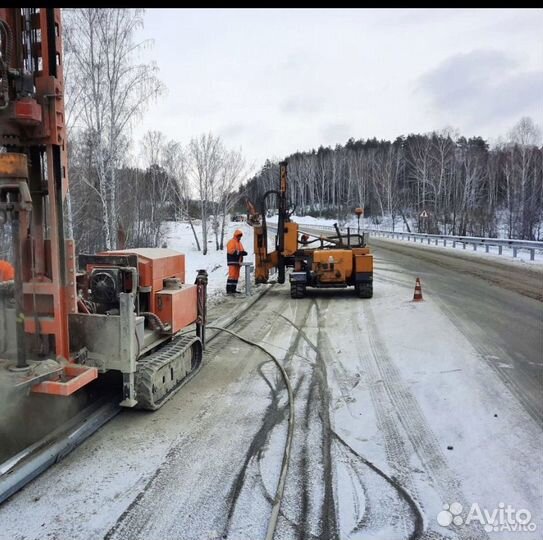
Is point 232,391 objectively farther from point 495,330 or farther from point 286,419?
point 495,330

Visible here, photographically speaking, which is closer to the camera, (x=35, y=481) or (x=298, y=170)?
(x=35, y=481)

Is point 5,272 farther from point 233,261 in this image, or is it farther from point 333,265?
point 333,265

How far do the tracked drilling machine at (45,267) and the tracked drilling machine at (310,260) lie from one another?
7.07 metres

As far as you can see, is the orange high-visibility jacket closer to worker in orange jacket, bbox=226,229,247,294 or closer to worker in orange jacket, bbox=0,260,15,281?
worker in orange jacket, bbox=226,229,247,294

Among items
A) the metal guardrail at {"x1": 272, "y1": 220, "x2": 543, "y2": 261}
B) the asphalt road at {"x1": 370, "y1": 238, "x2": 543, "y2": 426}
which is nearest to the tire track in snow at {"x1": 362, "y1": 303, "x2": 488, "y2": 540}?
the asphalt road at {"x1": 370, "y1": 238, "x2": 543, "y2": 426}

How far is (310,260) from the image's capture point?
1178 cm

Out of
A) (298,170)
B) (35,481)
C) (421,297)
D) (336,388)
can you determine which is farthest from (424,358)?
(298,170)

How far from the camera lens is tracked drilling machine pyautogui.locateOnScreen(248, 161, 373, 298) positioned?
11.3m

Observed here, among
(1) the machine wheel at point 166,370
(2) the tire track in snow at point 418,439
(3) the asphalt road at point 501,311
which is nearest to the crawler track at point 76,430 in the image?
(1) the machine wheel at point 166,370

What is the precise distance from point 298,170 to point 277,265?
72.3m

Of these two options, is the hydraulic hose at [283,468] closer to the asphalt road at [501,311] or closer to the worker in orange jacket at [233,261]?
the asphalt road at [501,311]

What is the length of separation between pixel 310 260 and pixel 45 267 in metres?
8.08

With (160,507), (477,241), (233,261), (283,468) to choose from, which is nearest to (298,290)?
(233,261)

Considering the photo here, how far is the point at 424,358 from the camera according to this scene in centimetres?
629
